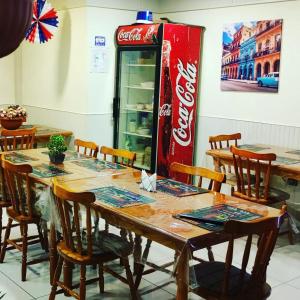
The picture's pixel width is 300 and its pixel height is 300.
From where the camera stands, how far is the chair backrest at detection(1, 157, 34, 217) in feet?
10.2

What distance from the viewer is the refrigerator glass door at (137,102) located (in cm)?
610

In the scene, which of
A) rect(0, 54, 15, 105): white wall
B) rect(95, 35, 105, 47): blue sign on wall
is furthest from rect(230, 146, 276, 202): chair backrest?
rect(0, 54, 15, 105): white wall

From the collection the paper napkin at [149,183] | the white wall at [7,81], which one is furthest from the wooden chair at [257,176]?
the white wall at [7,81]

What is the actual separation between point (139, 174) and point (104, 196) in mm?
715

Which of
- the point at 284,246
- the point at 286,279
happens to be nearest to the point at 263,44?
the point at 284,246

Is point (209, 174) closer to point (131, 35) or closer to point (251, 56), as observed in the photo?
point (251, 56)

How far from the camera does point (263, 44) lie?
520 centimetres

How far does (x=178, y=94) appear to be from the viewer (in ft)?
18.9

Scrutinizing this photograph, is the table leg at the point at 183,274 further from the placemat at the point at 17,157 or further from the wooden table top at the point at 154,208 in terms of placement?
the placemat at the point at 17,157

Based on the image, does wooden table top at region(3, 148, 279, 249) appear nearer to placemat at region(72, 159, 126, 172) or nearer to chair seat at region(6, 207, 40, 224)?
placemat at region(72, 159, 126, 172)

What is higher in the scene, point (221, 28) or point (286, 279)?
point (221, 28)

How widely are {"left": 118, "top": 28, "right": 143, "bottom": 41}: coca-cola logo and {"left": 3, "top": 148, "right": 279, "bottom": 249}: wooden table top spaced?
2669 mm

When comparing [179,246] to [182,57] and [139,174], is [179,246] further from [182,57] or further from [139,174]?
[182,57]

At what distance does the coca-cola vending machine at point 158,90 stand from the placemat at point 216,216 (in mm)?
3156
